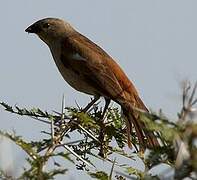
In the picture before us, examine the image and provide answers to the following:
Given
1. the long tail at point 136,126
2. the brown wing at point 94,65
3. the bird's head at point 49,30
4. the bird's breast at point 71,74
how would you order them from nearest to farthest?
the long tail at point 136,126 → the brown wing at point 94,65 → the bird's breast at point 71,74 → the bird's head at point 49,30

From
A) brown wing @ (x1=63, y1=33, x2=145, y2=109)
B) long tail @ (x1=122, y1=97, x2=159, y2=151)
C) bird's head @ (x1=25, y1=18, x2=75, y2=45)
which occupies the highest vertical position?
bird's head @ (x1=25, y1=18, x2=75, y2=45)

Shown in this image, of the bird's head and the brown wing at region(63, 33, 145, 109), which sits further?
the bird's head

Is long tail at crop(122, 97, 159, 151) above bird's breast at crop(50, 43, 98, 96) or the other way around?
the other way around

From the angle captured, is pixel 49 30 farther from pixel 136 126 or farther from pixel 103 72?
pixel 136 126

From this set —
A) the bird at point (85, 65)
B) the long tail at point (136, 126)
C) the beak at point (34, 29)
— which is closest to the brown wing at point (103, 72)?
the bird at point (85, 65)

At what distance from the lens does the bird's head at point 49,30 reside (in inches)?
299

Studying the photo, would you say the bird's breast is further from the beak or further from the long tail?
the long tail

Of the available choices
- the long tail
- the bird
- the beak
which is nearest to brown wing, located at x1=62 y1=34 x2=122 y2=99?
the bird

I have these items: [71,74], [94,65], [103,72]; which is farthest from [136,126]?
[71,74]

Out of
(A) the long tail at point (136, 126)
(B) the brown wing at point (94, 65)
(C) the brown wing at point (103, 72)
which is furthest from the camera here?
(B) the brown wing at point (94, 65)

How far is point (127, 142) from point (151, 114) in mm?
2091

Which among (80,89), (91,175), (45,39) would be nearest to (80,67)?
(80,89)

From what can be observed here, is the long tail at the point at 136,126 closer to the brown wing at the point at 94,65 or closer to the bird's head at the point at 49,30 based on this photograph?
the brown wing at the point at 94,65

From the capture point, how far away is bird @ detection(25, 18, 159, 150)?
561cm
